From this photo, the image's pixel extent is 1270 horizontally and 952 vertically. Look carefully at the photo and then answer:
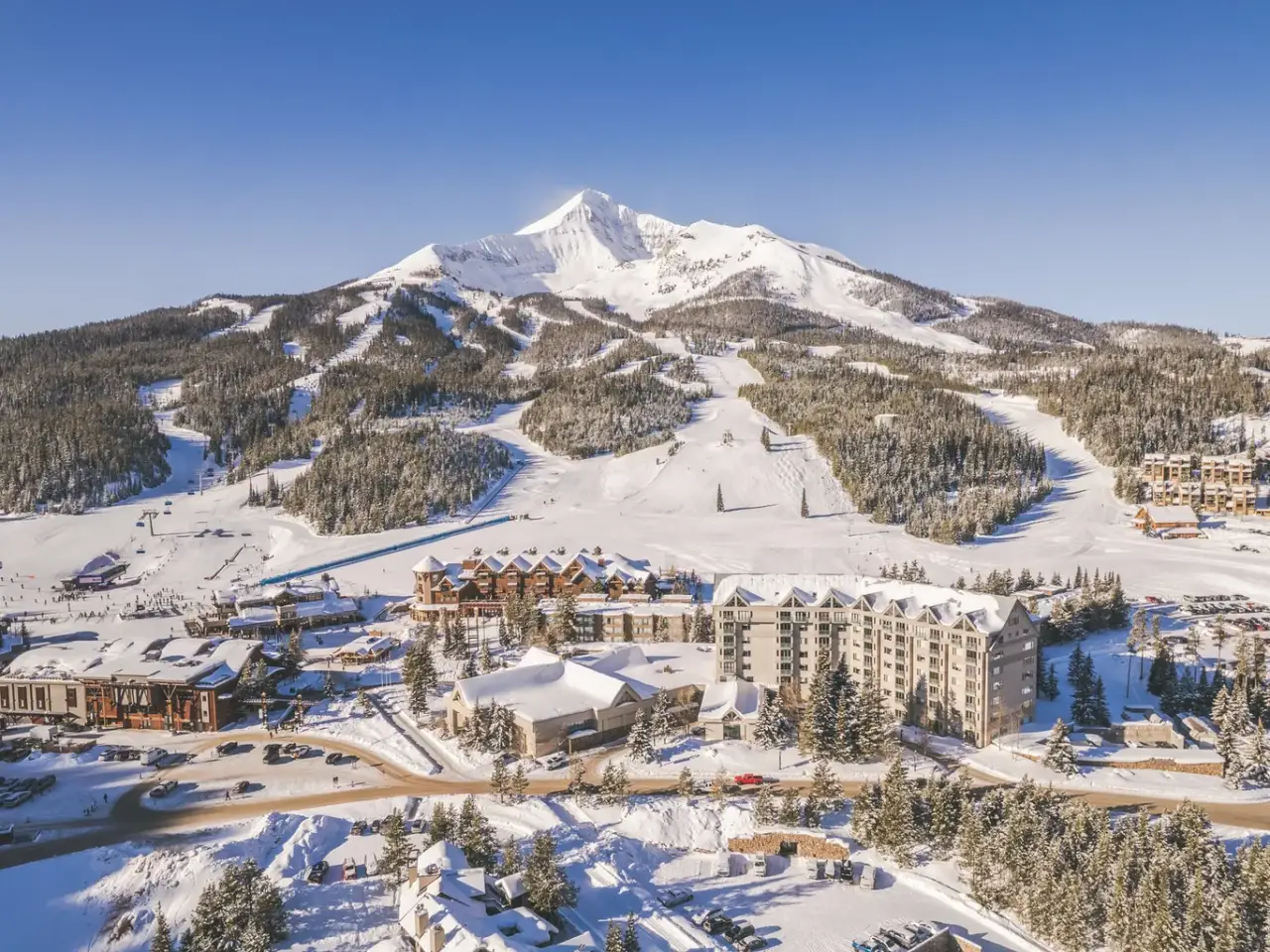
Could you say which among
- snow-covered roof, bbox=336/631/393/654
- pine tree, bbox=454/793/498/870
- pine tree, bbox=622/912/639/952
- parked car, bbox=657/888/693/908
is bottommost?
parked car, bbox=657/888/693/908

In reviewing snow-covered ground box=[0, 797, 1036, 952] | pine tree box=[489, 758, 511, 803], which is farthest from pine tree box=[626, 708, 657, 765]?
pine tree box=[489, 758, 511, 803]

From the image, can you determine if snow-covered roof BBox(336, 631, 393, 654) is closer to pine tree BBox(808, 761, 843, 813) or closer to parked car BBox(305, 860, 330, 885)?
parked car BBox(305, 860, 330, 885)

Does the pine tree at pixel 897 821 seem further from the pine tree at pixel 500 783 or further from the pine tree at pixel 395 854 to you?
the pine tree at pixel 395 854

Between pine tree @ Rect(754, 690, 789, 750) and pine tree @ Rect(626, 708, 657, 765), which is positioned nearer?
pine tree @ Rect(626, 708, 657, 765)

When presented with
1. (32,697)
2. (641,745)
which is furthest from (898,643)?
(32,697)

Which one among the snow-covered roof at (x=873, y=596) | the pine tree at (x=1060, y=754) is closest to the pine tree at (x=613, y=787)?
the snow-covered roof at (x=873, y=596)

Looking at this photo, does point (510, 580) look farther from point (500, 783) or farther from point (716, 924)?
point (716, 924)

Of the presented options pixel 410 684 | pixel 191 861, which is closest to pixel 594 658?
pixel 410 684

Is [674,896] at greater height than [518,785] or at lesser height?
lesser
